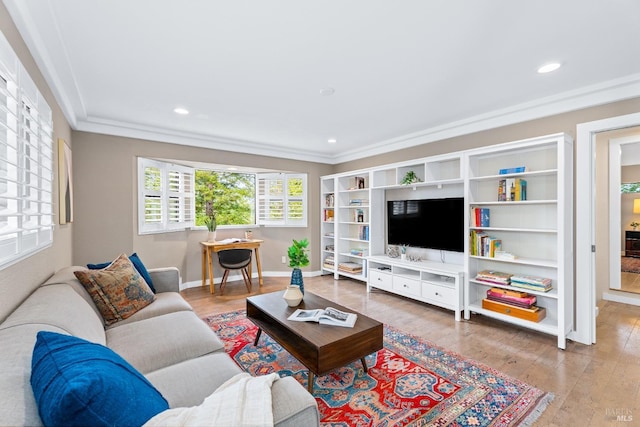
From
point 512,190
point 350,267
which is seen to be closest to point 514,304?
point 512,190

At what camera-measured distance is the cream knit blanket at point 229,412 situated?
0.78m

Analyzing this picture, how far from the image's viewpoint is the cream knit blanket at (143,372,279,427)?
0.78 m

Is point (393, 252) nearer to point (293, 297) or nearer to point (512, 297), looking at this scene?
point (512, 297)

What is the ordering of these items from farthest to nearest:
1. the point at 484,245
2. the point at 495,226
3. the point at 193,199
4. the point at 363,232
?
the point at 363,232 < the point at 193,199 < the point at 495,226 < the point at 484,245

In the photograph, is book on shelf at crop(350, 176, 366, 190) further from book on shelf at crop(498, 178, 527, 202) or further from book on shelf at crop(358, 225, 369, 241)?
book on shelf at crop(498, 178, 527, 202)

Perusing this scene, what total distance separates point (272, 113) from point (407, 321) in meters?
2.86

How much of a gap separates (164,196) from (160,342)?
10.5 ft

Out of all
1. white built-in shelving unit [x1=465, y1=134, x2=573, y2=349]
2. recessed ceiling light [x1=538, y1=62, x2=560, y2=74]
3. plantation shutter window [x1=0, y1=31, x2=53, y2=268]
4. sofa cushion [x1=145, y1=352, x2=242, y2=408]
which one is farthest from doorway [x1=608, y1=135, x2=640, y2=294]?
plantation shutter window [x1=0, y1=31, x2=53, y2=268]

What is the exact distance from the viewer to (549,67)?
7.90 feet

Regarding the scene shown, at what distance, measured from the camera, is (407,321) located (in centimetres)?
334

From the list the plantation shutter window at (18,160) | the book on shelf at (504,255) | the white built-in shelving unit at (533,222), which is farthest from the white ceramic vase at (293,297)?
the book on shelf at (504,255)

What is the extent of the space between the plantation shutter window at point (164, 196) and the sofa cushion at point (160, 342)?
251 centimetres

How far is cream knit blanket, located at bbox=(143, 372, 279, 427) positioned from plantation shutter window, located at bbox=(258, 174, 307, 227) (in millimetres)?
4795

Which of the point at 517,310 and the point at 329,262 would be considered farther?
the point at 329,262
